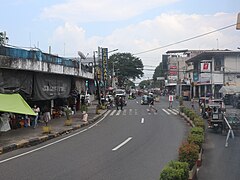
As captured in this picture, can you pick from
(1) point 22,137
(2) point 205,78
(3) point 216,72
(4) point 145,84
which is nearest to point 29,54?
(1) point 22,137

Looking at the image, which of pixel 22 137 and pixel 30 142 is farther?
pixel 22 137

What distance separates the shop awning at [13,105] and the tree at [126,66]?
8255 cm

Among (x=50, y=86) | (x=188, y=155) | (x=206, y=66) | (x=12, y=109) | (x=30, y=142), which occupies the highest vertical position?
(x=206, y=66)

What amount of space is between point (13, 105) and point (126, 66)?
84.7m

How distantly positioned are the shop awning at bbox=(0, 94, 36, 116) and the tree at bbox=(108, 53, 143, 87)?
3250 inches

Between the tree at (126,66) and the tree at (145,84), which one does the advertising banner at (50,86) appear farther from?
the tree at (145,84)

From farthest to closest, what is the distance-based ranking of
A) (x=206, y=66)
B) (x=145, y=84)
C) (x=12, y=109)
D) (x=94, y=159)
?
(x=145, y=84) → (x=206, y=66) → (x=12, y=109) → (x=94, y=159)

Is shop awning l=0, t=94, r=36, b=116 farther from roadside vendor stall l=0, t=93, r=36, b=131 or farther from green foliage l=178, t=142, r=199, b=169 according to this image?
green foliage l=178, t=142, r=199, b=169

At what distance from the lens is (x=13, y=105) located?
15.6 metres

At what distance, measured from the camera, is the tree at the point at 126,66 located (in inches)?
3932

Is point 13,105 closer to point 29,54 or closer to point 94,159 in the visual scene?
point 29,54

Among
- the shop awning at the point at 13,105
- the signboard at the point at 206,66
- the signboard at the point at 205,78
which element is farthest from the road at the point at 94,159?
the signboard at the point at 205,78

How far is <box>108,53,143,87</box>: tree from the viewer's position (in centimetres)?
9988

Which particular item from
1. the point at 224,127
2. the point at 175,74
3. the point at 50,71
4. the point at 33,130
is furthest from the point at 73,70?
the point at 175,74
